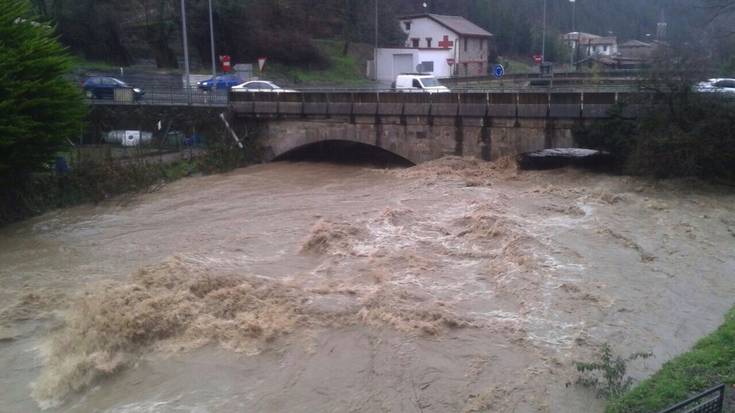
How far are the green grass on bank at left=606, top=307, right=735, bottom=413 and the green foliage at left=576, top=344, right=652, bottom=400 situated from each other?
30.7 inches

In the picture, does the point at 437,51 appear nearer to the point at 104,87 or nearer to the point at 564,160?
the point at 104,87

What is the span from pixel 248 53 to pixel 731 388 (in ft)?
172

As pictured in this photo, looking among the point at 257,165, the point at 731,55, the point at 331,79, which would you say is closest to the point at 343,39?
the point at 331,79

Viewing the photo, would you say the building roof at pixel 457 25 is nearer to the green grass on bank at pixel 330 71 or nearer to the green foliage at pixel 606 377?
the green grass on bank at pixel 330 71

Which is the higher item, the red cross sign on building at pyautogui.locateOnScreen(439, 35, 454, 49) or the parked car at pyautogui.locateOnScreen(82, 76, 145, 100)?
the red cross sign on building at pyautogui.locateOnScreen(439, 35, 454, 49)

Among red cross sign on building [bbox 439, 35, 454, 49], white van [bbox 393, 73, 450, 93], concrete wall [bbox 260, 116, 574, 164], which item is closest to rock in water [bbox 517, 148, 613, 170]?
concrete wall [bbox 260, 116, 574, 164]

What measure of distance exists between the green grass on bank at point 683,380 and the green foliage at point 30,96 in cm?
1862

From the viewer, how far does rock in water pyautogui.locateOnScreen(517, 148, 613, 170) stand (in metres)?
28.5

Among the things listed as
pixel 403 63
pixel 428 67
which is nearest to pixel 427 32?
pixel 428 67

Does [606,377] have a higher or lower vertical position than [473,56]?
lower

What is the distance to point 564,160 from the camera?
3016cm

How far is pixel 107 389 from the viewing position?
1095 cm

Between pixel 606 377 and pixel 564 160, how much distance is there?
21.9 metres

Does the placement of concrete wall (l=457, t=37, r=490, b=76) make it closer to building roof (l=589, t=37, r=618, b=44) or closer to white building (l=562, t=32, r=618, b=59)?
white building (l=562, t=32, r=618, b=59)
